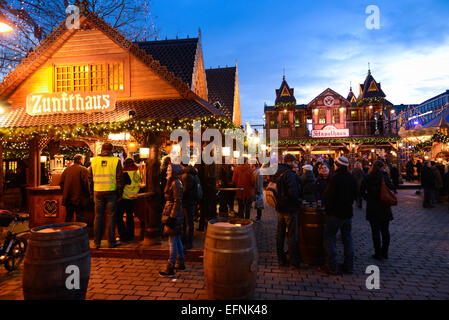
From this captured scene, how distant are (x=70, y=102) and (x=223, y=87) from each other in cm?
1591

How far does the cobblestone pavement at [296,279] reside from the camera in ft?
Answer: 12.6

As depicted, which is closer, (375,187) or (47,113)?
(375,187)

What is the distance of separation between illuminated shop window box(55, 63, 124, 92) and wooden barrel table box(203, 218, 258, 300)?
6.75 meters

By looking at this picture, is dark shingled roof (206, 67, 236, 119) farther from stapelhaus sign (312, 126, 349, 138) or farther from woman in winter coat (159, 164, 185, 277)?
woman in winter coat (159, 164, 185, 277)

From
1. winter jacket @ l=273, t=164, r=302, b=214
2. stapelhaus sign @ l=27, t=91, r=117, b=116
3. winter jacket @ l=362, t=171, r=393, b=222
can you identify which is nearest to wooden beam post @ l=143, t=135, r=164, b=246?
stapelhaus sign @ l=27, t=91, r=117, b=116

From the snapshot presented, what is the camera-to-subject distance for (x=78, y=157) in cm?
636

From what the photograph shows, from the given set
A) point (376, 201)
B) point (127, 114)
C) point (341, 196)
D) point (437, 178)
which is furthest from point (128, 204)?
point (437, 178)

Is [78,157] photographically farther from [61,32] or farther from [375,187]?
[375,187]

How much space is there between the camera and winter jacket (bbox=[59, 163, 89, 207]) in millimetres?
6070
